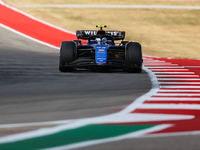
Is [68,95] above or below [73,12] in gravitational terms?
below

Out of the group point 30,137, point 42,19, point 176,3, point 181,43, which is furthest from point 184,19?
point 30,137

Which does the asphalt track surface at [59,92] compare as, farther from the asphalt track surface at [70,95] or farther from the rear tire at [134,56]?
the rear tire at [134,56]

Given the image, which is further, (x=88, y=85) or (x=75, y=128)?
(x=88, y=85)

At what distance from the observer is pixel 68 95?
748 centimetres

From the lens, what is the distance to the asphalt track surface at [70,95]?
4.41 meters

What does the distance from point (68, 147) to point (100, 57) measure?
24.1ft

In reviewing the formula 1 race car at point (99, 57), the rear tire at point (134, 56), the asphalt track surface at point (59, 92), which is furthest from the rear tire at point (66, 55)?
the rear tire at point (134, 56)

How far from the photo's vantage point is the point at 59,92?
784cm

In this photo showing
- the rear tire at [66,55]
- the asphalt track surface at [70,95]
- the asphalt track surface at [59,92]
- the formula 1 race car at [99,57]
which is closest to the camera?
the asphalt track surface at [70,95]

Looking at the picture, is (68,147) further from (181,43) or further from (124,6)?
(124,6)

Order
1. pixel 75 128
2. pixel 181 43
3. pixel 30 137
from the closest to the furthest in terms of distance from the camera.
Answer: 1. pixel 30 137
2. pixel 75 128
3. pixel 181 43

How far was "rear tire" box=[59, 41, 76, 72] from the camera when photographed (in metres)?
11.5

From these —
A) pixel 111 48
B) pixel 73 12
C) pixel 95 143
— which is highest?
pixel 73 12

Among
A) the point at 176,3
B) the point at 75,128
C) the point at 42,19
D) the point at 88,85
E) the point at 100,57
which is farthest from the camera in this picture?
the point at 176,3
